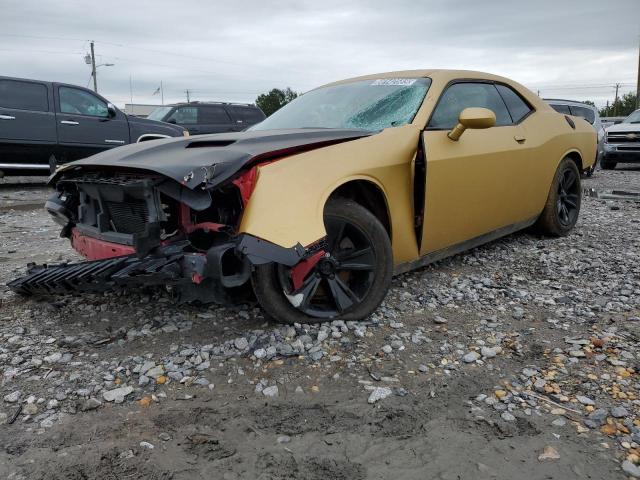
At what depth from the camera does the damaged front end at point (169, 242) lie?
2.73m

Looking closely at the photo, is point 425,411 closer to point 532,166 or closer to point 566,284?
point 566,284

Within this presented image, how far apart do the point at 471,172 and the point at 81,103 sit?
818cm

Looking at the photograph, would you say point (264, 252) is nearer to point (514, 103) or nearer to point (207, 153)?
point (207, 153)

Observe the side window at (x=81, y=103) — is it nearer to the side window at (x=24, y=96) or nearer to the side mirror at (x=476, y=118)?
the side window at (x=24, y=96)

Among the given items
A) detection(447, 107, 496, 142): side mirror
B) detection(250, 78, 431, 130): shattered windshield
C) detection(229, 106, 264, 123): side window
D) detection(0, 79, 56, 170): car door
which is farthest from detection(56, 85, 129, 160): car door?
detection(447, 107, 496, 142): side mirror

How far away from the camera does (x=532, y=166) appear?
195 inches

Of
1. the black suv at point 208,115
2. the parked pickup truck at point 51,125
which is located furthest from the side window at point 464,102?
the black suv at point 208,115

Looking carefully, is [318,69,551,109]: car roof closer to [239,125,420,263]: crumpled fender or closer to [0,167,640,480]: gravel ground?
[239,125,420,263]: crumpled fender

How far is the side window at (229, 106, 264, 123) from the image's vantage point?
14.7 m

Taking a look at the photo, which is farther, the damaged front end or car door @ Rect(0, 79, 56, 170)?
car door @ Rect(0, 79, 56, 170)

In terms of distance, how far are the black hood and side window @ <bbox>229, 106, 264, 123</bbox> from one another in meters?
11.3

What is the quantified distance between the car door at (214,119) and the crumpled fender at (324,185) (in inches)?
437

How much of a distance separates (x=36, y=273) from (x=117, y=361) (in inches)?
40.3

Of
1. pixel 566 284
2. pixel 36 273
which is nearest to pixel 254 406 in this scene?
pixel 36 273
